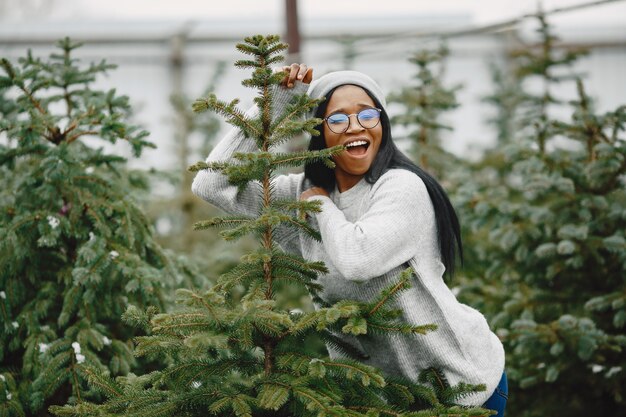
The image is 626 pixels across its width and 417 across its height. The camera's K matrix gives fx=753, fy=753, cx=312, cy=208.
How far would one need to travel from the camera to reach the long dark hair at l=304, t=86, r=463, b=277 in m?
2.50

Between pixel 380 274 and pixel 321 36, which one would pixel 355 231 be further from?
pixel 321 36

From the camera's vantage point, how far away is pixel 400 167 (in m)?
2.56

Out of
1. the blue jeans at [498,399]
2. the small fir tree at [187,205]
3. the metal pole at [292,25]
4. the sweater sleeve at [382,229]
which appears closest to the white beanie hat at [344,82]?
the sweater sleeve at [382,229]

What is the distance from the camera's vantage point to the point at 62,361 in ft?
10.2

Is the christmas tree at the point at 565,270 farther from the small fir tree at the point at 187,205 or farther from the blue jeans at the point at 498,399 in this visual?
the small fir tree at the point at 187,205

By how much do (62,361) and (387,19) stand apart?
40.7ft

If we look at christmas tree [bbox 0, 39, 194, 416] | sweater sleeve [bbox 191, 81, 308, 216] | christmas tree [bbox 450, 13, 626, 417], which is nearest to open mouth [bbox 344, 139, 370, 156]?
sweater sleeve [bbox 191, 81, 308, 216]

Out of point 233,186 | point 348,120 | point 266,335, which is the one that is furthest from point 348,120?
point 266,335

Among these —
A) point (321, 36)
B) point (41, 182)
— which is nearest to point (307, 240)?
point (41, 182)

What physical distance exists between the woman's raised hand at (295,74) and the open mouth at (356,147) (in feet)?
0.99

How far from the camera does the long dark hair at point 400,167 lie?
2502 millimetres

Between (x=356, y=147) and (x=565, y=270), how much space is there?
7.99 ft

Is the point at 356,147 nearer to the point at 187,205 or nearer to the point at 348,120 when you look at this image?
the point at 348,120

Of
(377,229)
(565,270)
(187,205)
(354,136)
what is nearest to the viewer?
(377,229)
